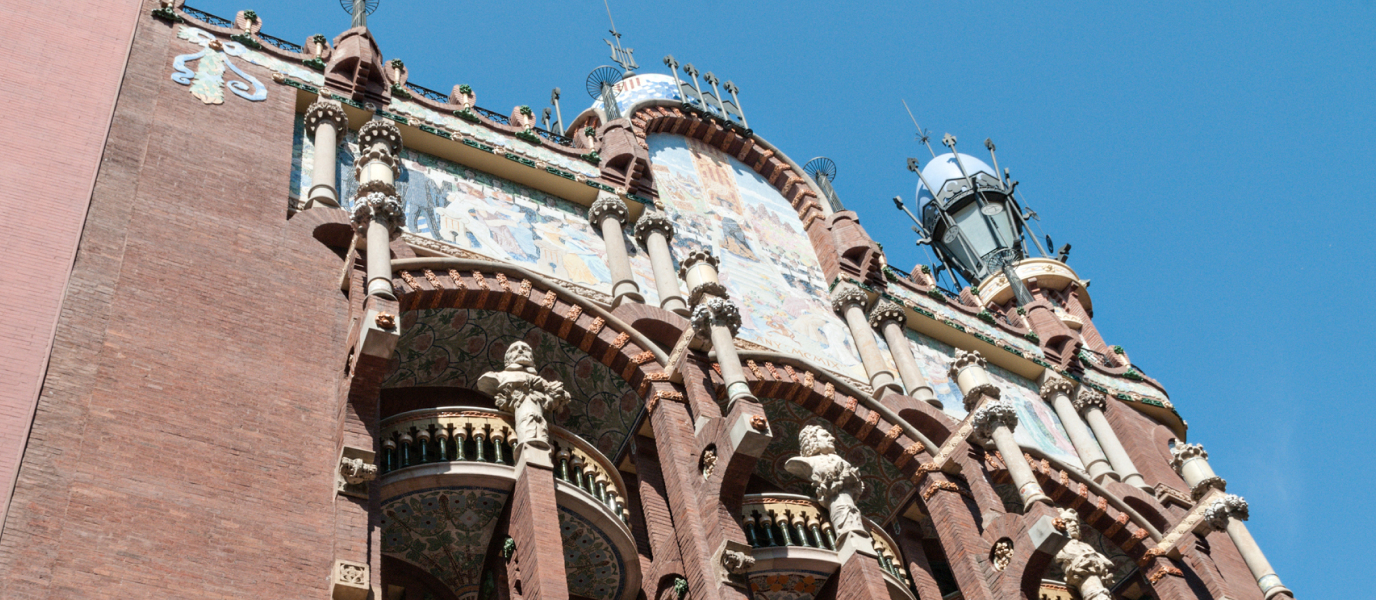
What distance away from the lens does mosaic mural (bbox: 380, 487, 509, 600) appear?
12.9 m

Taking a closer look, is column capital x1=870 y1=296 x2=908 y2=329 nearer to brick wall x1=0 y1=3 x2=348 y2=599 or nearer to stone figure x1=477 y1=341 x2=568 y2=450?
stone figure x1=477 y1=341 x2=568 y2=450

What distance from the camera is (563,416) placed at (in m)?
14.0

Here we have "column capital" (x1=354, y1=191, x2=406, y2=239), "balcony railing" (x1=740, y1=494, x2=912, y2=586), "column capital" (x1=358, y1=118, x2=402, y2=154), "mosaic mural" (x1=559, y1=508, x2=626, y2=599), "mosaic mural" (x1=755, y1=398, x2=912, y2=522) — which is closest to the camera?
"mosaic mural" (x1=559, y1=508, x2=626, y2=599)

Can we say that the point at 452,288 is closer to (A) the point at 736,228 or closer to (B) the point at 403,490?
(B) the point at 403,490

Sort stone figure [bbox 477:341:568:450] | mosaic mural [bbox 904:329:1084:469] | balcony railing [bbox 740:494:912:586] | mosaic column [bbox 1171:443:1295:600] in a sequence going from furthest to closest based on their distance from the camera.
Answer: mosaic mural [bbox 904:329:1084:469] < mosaic column [bbox 1171:443:1295:600] < balcony railing [bbox 740:494:912:586] < stone figure [bbox 477:341:568:450]

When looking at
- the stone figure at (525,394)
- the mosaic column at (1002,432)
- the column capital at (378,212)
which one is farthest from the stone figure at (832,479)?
the column capital at (378,212)

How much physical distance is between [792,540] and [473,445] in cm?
360

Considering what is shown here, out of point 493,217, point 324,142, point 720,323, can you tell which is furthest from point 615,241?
point 324,142

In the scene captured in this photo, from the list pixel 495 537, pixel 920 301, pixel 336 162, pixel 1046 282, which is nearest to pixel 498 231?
pixel 336 162

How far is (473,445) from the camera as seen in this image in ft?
43.7

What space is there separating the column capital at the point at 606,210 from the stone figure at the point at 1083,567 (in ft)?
21.9

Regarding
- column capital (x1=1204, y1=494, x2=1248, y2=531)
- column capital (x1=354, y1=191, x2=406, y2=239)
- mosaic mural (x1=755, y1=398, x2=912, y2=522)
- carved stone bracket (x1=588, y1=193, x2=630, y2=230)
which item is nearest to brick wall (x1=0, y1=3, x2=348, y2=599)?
column capital (x1=354, y1=191, x2=406, y2=239)

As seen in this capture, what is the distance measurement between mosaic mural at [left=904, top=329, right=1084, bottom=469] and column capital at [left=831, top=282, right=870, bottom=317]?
114cm

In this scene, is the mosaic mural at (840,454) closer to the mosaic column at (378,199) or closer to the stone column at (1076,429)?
the stone column at (1076,429)
